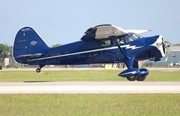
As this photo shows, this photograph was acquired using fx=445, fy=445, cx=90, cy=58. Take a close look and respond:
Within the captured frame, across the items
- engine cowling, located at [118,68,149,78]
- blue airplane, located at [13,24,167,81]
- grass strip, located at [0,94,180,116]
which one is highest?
blue airplane, located at [13,24,167,81]

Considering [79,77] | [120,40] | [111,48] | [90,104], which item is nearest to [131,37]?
[120,40]

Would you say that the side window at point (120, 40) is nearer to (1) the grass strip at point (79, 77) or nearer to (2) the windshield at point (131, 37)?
(2) the windshield at point (131, 37)

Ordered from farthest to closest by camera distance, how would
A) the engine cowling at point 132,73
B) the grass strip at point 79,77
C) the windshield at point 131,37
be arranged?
the grass strip at point 79,77
the windshield at point 131,37
the engine cowling at point 132,73

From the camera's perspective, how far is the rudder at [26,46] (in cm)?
3127

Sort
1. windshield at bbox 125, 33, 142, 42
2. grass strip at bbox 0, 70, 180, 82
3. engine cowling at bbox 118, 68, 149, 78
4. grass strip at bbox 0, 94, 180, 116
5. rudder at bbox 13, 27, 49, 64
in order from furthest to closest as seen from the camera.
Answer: grass strip at bbox 0, 70, 180, 82
rudder at bbox 13, 27, 49, 64
windshield at bbox 125, 33, 142, 42
engine cowling at bbox 118, 68, 149, 78
grass strip at bbox 0, 94, 180, 116

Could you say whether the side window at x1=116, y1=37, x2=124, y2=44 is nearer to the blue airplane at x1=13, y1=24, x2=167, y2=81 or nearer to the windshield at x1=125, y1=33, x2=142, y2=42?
the blue airplane at x1=13, y1=24, x2=167, y2=81

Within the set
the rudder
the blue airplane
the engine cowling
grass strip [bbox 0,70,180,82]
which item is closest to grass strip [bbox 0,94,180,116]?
the engine cowling

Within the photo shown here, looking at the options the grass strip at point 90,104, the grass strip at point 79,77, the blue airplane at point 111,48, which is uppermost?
the blue airplane at point 111,48

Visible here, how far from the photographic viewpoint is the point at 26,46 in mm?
31234

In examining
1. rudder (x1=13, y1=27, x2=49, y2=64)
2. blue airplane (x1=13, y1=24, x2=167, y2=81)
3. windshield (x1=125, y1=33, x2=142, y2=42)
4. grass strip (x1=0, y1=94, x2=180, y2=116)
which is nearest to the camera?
grass strip (x1=0, y1=94, x2=180, y2=116)

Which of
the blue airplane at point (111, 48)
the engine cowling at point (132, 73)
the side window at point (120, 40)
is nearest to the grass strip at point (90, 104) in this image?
the engine cowling at point (132, 73)

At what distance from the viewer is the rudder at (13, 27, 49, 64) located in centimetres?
3127

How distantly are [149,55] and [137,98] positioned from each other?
39.3 ft

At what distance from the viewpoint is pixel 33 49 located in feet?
103
